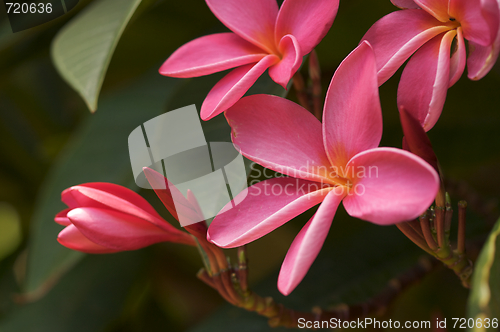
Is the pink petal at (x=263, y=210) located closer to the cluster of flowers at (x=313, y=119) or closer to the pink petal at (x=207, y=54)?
the cluster of flowers at (x=313, y=119)

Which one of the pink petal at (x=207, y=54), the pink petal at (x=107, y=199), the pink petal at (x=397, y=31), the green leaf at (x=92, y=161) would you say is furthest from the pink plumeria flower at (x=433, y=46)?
the green leaf at (x=92, y=161)

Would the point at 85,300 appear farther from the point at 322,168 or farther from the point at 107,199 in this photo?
the point at 322,168

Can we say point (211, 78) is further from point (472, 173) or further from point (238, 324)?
point (472, 173)

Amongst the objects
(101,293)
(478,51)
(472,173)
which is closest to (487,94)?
(472,173)

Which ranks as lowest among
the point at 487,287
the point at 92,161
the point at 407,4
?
the point at 92,161

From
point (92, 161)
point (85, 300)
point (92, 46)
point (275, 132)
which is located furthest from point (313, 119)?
point (85, 300)

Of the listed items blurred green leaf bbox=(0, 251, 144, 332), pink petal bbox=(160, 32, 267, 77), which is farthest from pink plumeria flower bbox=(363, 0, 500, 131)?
blurred green leaf bbox=(0, 251, 144, 332)

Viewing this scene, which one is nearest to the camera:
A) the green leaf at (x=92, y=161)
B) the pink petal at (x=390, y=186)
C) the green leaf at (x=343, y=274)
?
the pink petal at (x=390, y=186)

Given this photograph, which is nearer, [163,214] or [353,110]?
[353,110]

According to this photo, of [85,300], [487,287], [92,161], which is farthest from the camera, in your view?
[85,300]
